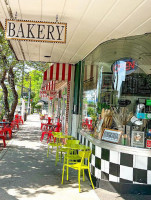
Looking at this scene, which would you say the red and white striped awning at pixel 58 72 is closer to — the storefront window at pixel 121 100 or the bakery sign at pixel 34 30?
the storefront window at pixel 121 100

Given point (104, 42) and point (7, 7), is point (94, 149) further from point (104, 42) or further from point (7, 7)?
point (7, 7)

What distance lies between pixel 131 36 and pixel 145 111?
1669 mm

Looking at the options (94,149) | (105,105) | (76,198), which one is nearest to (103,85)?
(105,105)

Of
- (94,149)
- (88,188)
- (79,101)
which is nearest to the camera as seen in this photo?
(88,188)

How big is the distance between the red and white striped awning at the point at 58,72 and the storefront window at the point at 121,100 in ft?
8.77

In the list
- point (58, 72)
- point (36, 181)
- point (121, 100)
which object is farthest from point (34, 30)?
point (58, 72)

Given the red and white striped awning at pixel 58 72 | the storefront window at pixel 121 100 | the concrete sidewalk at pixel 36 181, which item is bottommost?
the concrete sidewalk at pixel 36 181

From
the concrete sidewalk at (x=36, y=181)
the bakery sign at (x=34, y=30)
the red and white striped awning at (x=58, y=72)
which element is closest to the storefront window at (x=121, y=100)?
the concrete sidewalk at (x=36, y=181)

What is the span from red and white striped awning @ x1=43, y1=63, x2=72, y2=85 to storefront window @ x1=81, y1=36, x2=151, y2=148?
8.77ft

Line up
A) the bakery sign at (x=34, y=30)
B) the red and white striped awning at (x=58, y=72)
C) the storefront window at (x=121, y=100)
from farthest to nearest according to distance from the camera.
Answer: the red and white striped awning at (x=58, y=72), the storefront window at (x=121, y=100), the bakery sign at (x=34, y=30)

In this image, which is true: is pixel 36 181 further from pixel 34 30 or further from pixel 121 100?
pixel 34 30

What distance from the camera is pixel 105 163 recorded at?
4.56m

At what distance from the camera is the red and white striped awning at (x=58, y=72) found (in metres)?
8.18

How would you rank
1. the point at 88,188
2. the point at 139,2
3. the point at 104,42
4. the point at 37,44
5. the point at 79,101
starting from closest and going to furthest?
the point at 139,2 < the point at 88,188 < the point at 104,42 < the point at 37,44 < the point at 79,101
